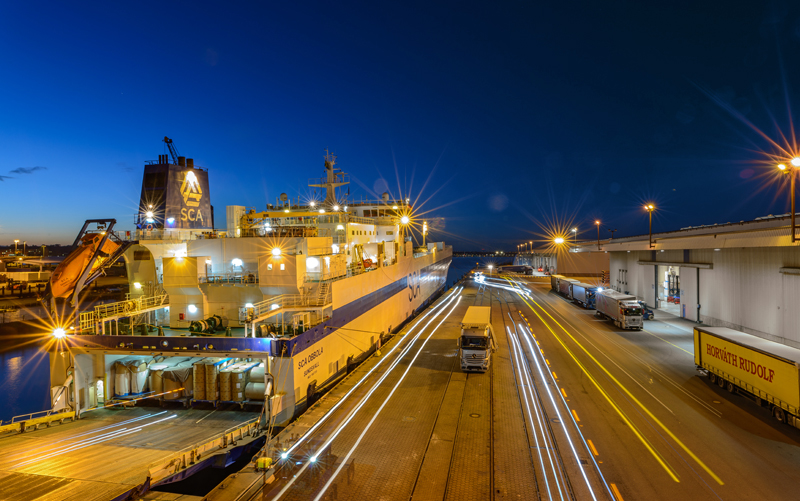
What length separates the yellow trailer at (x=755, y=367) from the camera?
10.8 metres

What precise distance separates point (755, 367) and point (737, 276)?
14029 mm

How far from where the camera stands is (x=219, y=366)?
1387cm

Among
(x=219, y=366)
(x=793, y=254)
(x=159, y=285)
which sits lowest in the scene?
(x=219, y=366)

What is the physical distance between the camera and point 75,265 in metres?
15.4

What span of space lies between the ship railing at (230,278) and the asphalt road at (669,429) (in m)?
13.9

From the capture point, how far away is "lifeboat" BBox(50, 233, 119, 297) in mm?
14883

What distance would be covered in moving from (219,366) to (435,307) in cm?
2416

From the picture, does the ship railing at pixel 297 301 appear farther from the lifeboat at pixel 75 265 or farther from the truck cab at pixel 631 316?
the truck cab at pixel 631 316

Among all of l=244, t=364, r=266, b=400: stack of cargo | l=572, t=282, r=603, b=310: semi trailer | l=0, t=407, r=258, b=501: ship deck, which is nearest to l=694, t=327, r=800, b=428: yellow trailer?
l=244, t=364, r=266, b=400: stack of cargo

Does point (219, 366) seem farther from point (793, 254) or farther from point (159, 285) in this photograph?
point (793, 254)

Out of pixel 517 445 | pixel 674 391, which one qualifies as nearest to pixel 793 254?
pixel 674 391

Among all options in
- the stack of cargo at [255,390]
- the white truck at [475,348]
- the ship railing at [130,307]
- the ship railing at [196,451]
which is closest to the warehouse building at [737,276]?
the white truck at [475,348]

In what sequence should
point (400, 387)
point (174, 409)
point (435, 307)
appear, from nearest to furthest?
point (174, 409)
point (400, 387)
point (435, 307)

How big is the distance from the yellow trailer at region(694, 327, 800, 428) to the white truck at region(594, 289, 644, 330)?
368 inches
